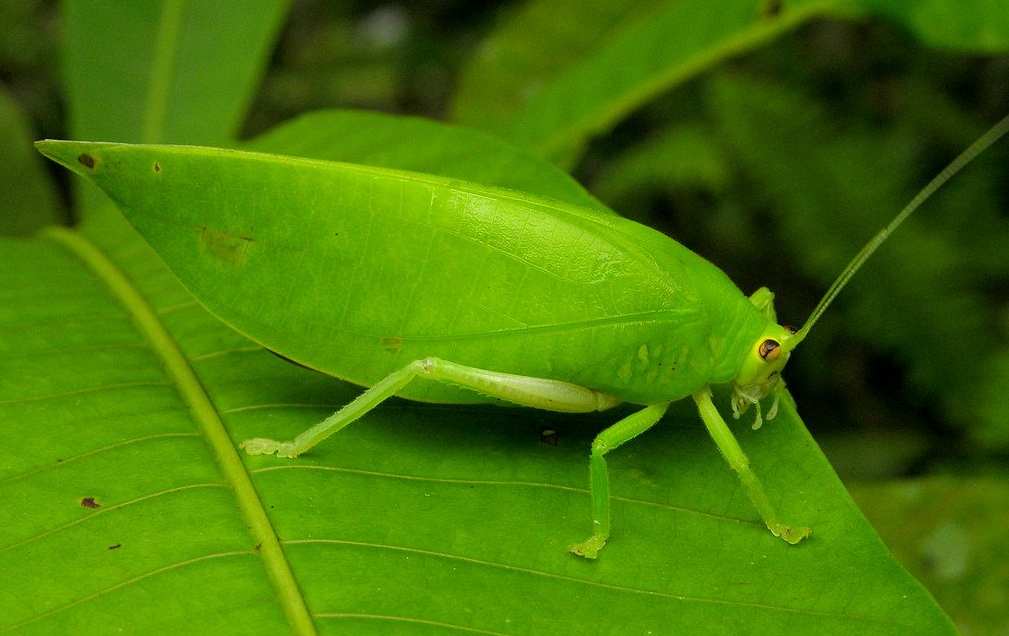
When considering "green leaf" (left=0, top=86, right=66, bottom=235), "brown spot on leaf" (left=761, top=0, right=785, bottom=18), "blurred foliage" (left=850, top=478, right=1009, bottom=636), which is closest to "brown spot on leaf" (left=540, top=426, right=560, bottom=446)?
"blurred foliage" (left=850, top=478, right=1009, bottom=636)

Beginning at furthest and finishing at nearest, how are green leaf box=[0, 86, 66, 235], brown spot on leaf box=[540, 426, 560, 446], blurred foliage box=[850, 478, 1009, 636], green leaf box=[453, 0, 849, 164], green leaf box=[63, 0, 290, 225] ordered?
green leaf box=[63, 0, 290, 225], green leaf box=[0, 86, 66, 235], green leaf box=[453, 0, 849, 164], blurred foliage box=[850, 478, 1009, 636], brown spot on leaf box=[540, 426, 560, 446]

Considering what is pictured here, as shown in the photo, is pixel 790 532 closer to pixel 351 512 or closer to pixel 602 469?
pixel 602 469

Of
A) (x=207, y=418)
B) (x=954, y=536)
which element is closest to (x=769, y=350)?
(x=954, y=536)

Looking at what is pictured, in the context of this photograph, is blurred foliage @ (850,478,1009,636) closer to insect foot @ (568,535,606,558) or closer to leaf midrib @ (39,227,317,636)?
insect foot @ (568,535,606,558)

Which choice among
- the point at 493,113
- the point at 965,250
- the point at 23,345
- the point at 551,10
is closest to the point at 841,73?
the point at 965,250

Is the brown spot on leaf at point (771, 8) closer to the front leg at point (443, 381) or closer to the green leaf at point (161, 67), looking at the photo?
the front leg at point (443, 381)

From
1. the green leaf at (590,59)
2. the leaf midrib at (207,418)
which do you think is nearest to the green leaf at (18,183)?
the leaf midrib at (207,418)
